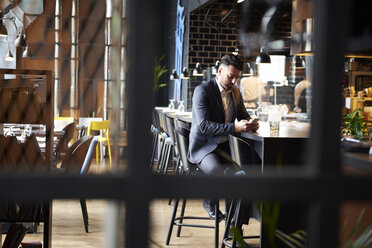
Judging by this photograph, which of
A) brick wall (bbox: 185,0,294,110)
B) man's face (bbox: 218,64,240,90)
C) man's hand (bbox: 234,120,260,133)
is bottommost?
man's hand (bbox: 234,120,260,133)

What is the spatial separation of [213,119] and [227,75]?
1.19 feet

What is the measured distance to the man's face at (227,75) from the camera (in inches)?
153

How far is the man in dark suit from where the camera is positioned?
3820 mm

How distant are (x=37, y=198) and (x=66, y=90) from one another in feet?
31.4

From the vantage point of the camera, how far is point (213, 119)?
3939mm

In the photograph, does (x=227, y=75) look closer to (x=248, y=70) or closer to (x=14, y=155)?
(x=14, y=155)

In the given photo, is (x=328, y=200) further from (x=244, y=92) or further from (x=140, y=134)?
(x=244, y=92)

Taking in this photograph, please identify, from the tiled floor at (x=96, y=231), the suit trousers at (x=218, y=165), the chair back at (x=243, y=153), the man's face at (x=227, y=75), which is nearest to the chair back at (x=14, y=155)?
the tiled floor at (x=96, y=231)

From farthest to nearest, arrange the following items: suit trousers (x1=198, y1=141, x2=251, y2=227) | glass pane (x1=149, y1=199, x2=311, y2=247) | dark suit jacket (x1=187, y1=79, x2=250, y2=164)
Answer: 1. dark suit jacket (x1=187, y1=79, x2=250, y2=164)
2. suit trousers (x1=198, y1=141, x2=251, y2=227)
3. glass pane (x1=149, y1=199, x2=311, y2=247)

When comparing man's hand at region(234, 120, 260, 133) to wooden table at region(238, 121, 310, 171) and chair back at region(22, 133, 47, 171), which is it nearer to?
wooden table at region(238, 121, 310, 171)

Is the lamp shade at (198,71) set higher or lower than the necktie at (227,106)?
higher

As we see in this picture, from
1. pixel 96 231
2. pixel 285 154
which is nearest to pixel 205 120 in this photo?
pixel 285 154

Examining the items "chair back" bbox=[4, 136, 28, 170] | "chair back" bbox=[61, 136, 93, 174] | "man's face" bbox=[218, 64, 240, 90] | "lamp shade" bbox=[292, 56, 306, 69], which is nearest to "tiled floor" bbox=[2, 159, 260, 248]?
"chair back" bbox=[61, 136, 93, 174]

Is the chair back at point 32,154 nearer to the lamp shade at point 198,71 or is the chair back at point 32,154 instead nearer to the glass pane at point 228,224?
the glass pane at point 228,224
